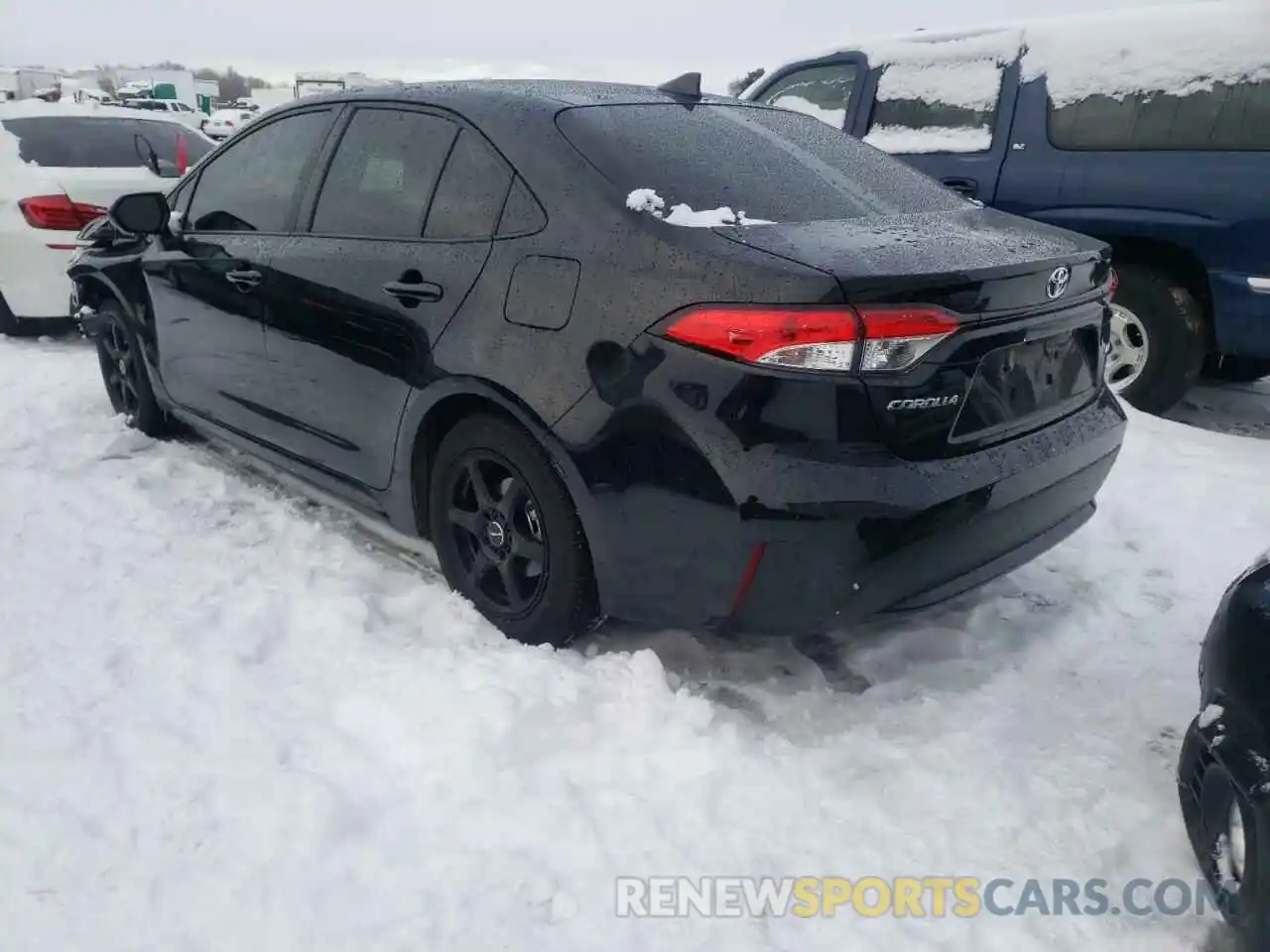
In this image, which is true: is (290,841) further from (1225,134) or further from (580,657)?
(1225,134)

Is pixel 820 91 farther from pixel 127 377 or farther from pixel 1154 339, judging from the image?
pixel 127 377

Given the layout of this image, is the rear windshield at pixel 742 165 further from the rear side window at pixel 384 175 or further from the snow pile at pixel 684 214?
the rear side window at pixel 384 175

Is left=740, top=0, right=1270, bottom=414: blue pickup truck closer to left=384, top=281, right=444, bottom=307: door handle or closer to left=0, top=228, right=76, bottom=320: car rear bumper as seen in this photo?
left=384, top=281, right=444, bottom=307: door handle

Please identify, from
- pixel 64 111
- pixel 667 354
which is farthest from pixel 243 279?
pixel 64 111

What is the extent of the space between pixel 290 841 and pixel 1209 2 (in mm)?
5263

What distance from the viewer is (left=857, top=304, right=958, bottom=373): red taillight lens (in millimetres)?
2135

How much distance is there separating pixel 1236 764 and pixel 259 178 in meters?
3.56

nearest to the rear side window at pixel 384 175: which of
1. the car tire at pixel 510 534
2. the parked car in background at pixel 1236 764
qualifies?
the car tire at pixel 510 534

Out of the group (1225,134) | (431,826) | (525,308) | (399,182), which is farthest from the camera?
(1225,134)

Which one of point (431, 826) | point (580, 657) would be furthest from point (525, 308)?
point (431, 826)

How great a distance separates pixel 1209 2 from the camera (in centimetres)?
464

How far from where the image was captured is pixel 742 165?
2.71m

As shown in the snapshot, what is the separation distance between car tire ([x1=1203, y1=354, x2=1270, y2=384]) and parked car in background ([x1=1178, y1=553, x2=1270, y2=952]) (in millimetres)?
4385

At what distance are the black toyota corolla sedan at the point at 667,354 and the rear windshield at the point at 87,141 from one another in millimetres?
4157
